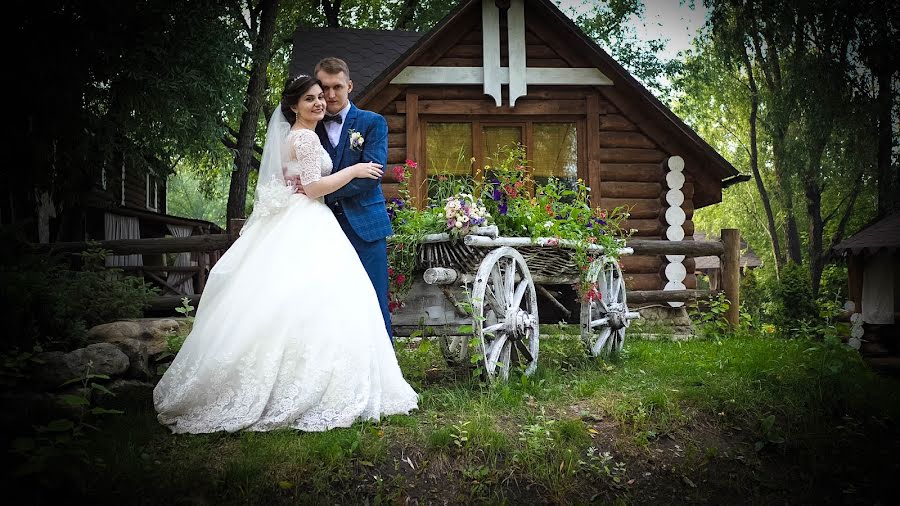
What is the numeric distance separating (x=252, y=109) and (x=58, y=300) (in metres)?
9.46

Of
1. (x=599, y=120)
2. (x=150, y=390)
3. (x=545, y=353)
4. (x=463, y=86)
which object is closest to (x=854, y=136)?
(x=599, y=120)

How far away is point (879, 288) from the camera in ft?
17.7

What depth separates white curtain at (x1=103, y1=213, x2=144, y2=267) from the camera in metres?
13.9

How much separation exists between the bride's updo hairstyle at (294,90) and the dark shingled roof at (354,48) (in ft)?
18.3

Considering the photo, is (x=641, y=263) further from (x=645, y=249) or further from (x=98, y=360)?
(x=98, y=360)

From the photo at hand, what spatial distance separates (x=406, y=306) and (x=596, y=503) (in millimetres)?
1672

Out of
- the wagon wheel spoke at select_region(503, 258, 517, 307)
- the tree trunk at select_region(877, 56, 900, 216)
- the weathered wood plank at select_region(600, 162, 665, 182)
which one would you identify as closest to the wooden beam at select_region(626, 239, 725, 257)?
the weathered wood plank at select_region(600, 162, 665, 182)

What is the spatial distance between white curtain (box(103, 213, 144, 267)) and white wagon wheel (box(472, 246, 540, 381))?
11160 mm

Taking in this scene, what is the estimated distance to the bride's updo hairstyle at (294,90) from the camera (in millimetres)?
3732

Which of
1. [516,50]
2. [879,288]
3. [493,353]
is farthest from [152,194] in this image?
[879,288]

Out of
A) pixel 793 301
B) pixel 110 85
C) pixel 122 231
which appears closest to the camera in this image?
pixel 110 85

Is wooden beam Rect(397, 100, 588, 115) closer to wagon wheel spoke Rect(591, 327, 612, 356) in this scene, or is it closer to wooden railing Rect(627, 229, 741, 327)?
wooden railing Rect(627, 229, 741, 327)

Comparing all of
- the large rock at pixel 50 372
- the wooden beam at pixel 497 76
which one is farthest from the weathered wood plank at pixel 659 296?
the large rock at pixel 50 372

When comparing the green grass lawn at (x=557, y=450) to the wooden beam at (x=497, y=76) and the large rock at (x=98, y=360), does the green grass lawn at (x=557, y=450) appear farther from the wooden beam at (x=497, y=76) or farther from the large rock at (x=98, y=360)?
the wooden beam at (x=497, y=76)
